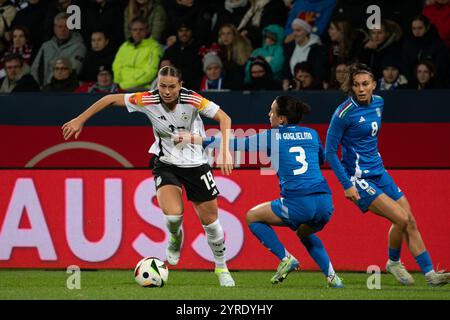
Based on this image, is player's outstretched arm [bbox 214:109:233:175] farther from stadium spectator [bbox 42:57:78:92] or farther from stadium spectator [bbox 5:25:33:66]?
stadium spectator [bbox 5:25:33:66]

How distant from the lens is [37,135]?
492 inches

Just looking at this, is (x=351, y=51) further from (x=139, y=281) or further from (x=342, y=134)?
(x=139, y=281)

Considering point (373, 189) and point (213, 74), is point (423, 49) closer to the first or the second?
point (213, 74)

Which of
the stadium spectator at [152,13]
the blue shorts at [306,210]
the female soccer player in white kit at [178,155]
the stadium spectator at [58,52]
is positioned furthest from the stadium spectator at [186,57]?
the blue shorts at [306,210]

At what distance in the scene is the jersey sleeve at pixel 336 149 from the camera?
873cm

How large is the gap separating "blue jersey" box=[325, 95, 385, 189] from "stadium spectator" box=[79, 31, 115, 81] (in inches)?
199

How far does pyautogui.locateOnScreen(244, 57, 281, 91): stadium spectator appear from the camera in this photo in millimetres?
12477

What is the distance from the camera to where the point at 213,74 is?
12.7 m

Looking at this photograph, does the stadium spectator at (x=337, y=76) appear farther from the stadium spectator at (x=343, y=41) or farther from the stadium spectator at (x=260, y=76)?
the stadium spectator at (x=260, y=76)

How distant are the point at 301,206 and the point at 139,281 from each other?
1.43m

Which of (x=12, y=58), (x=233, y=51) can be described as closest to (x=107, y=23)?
(x=12, y=58)

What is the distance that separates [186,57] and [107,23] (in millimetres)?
1345
